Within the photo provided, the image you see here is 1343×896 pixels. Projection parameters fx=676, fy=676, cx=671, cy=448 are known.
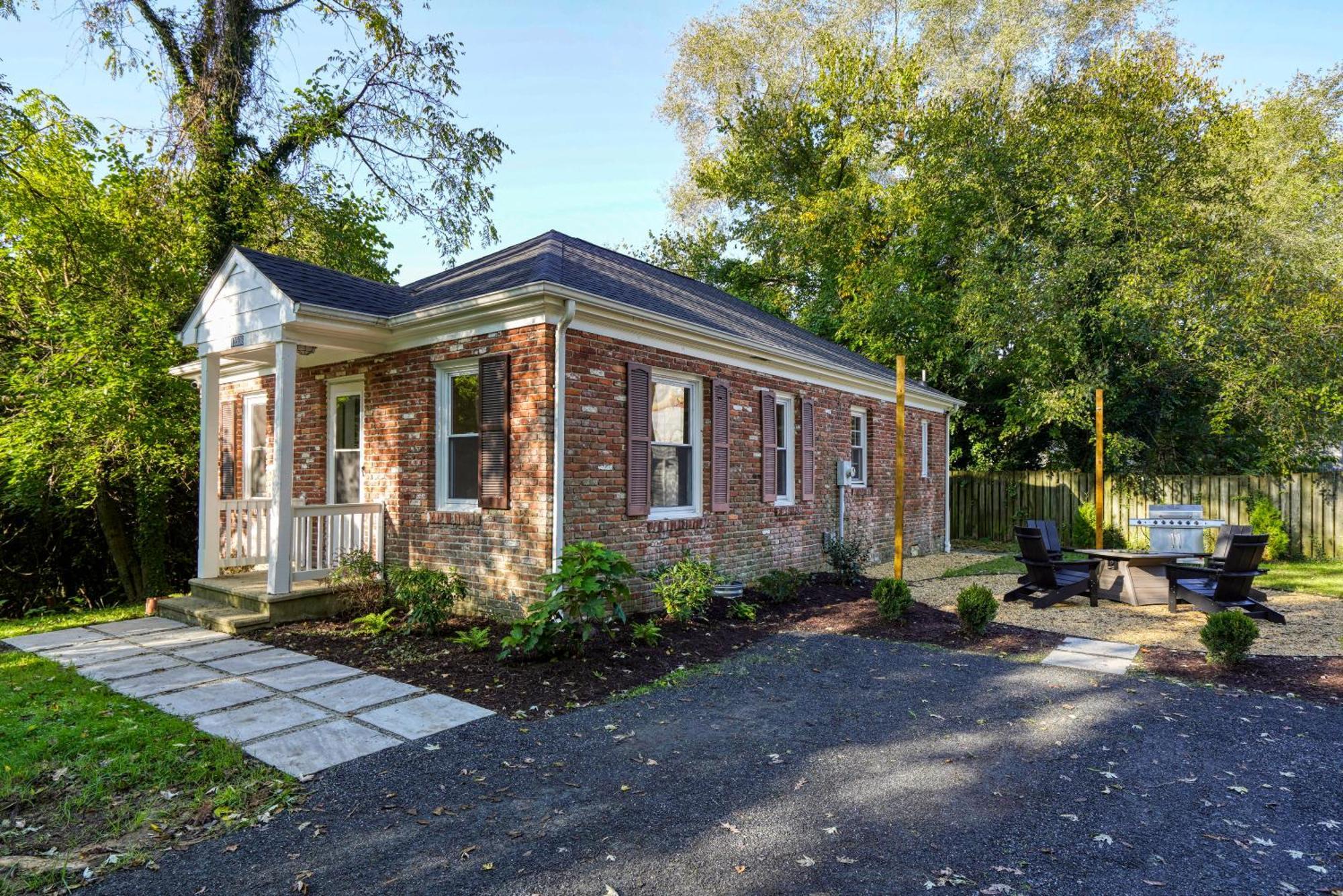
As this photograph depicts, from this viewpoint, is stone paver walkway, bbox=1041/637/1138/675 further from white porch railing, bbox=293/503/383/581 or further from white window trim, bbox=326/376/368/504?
white window trim, bbox=326/376/368/504

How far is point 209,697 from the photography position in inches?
193

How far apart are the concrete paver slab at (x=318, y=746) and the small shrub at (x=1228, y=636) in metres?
6.37

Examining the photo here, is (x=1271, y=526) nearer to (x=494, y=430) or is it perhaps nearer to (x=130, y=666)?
(x=494, y=430)

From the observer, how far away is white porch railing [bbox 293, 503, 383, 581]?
762 cm

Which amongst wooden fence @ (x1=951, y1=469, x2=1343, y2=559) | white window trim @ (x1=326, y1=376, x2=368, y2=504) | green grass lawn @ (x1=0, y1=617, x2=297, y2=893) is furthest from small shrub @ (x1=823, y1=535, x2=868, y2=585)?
A: wooden fence @ (x1=951, y1=469, x2=1343, y2=559)

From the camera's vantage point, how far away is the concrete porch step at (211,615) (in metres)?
6.86

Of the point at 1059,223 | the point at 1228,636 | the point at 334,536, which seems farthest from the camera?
the point at 1059,223

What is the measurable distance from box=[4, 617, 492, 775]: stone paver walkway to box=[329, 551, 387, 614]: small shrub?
1036 millimetres

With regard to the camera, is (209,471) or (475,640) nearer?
(475,640)

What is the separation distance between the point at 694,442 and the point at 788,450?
7.77 ft

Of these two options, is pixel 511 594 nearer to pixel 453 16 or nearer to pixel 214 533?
pixel 214 533

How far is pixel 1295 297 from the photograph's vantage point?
1302cm

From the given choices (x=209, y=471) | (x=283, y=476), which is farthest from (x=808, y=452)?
(x=209, y=471)

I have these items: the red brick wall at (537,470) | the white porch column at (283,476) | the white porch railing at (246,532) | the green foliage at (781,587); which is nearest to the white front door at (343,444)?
the red brick wall at (537,470)
